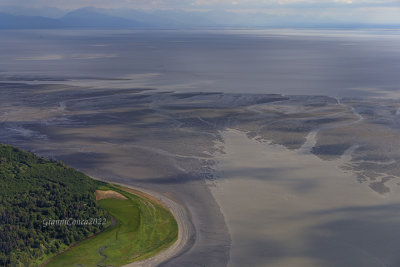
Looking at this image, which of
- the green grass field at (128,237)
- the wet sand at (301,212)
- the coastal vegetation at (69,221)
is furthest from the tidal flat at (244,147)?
the coastal vegetation at (69,221)

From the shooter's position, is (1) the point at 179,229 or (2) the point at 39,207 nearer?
(1) the point at 179,229

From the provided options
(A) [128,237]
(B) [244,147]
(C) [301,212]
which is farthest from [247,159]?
(A) [128,237]

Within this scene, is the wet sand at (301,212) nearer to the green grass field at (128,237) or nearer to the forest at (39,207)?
the green grass field at (128,237)

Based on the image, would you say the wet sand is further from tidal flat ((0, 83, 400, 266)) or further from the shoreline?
the shoreline

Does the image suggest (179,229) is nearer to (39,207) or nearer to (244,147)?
(39,207)

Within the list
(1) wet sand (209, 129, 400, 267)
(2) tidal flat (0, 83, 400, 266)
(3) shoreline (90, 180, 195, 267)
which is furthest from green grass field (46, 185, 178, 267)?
(1) wet sand (209, 129, 400, 267)

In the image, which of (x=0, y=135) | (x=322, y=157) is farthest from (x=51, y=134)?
(x=322, y=157)
